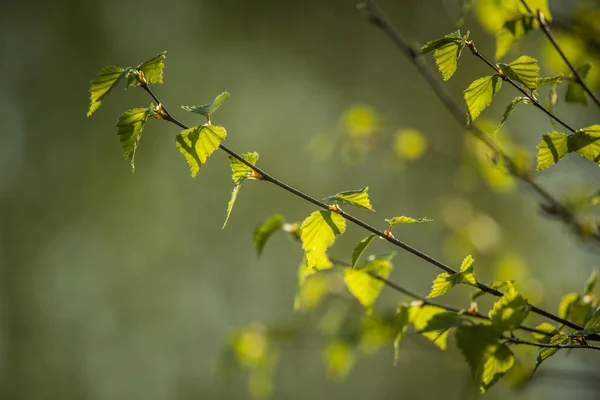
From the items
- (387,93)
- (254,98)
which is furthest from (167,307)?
(387,93)

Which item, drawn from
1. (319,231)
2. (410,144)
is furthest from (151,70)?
(410,144)

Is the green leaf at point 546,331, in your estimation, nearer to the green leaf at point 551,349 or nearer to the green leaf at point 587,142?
the green leaf at point 551,349

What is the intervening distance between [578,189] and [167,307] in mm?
3809

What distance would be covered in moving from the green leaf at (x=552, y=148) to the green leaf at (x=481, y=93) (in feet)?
0.21

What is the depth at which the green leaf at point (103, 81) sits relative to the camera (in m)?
0.46

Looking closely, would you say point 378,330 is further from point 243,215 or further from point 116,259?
point 116,259

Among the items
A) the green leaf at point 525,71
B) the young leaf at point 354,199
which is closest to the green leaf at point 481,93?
the green leaf at point 525,71

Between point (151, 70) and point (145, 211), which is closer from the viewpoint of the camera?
point (151, 70)

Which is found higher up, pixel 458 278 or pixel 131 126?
pixel 131 126

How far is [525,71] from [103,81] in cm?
39

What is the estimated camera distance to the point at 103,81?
46 centimetres

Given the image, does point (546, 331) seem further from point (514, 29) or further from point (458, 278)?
point (514, 29)

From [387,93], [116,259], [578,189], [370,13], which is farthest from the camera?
[116,259]

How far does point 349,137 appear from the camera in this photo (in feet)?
3.95
